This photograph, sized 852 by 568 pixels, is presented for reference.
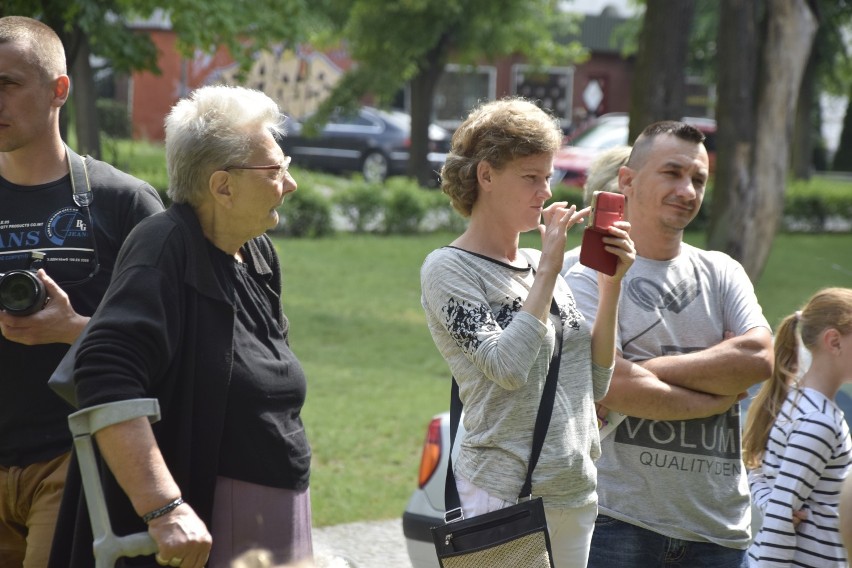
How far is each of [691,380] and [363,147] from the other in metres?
26.4

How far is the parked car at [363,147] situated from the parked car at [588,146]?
5.00 metres

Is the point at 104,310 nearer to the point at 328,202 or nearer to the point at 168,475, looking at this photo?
the point at 168,475

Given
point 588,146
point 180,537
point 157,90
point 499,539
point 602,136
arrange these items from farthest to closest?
point 157,90
point 602,136
point 588,146
point 499,539
point 180,537

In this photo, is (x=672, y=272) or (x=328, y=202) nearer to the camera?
(x=672, y=272)

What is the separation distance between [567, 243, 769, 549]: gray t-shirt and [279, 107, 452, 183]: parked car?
84.1 ft

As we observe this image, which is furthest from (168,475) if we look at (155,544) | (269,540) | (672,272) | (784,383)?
(784,383)

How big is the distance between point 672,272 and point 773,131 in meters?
7.73

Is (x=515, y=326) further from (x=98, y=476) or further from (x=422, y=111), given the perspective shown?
(x=422, y=111)

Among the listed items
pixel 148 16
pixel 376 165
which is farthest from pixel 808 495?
pixel 376 165

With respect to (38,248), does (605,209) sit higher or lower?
higher

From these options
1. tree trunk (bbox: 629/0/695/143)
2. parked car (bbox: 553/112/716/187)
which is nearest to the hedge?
parked car (bbox: 553/112/716/187)

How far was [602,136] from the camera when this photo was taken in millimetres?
24891

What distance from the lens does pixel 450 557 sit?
9.33 feet

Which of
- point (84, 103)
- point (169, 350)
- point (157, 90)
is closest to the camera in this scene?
point (169, 350)
